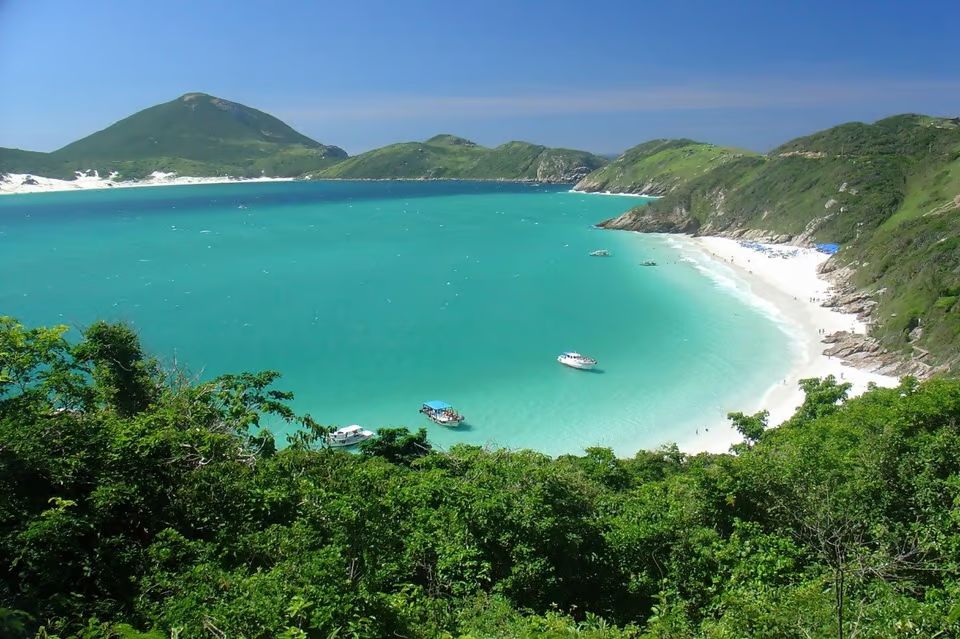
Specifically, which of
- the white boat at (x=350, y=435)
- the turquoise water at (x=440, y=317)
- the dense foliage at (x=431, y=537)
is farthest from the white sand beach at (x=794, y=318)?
the white boat at (x=350, y=435)

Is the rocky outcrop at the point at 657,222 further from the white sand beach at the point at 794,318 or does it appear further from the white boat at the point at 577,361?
the white boat at the point at 577,361

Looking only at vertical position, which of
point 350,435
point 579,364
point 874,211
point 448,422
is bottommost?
point 448,422

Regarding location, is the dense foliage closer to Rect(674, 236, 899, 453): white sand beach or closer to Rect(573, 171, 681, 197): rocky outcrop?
Rect(674, 236, 899, 453): white sand beach

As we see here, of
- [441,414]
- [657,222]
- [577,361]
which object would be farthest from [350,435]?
[657,222]

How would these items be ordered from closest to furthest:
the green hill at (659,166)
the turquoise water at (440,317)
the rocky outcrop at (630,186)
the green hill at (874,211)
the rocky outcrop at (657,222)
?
the turquoise water at (440,317) → the green hill at (874,211) → the rocky outcrop at (657,222) → the green hill at (659,166) → the rocky outcrop at (630,186)

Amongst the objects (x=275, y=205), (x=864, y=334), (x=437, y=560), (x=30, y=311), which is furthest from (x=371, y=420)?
(x=275, y=205)

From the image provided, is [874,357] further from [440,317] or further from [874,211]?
[874,211]

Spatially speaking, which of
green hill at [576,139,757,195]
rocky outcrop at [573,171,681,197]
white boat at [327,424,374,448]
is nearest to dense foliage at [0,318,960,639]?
white boat at [327,424,374,448]
